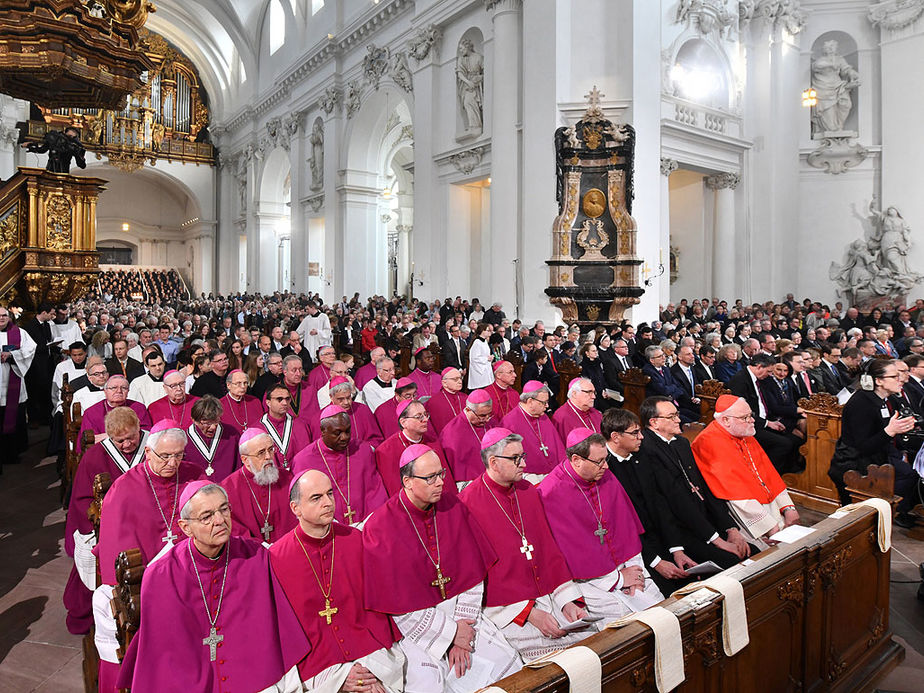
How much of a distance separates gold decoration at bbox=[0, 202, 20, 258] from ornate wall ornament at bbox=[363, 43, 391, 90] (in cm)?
1319

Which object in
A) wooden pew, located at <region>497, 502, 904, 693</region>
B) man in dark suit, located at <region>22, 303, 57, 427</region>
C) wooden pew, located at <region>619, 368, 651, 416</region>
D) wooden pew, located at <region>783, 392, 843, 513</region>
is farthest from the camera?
man in dark suit, located at <region>22, 303, 57, 427</region>

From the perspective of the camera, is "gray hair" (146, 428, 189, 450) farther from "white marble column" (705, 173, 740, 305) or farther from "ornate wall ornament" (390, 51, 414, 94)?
"white marble column" (705, 173, 740, 305)

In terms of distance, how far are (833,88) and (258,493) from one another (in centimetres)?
2051

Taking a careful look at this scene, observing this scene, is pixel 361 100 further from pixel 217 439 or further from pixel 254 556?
pixel 254 556

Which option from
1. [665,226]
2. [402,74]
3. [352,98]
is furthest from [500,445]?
[352,98]

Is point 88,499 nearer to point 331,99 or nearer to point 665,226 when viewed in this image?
point 665,226

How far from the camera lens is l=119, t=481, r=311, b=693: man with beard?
238cm

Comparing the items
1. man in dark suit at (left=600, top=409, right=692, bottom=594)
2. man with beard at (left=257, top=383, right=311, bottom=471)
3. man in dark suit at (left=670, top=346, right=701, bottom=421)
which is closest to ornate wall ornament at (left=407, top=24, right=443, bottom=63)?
man in dark suit at (left=670, top=346, right=701, bottom=421)

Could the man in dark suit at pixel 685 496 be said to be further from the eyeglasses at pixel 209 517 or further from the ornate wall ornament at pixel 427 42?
the ornate wall ornament at pixel 427 42

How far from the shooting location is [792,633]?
2.88 metres

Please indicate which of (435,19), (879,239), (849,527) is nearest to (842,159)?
(879,239)

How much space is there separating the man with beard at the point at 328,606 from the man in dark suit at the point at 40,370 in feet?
24.2

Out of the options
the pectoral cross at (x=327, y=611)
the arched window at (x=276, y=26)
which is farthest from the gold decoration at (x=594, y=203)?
the arched window at (x=276, y=26)

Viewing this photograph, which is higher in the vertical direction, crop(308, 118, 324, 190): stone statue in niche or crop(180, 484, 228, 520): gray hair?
crop(308, 118, 324, 190): stone statue in niche
